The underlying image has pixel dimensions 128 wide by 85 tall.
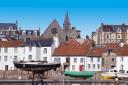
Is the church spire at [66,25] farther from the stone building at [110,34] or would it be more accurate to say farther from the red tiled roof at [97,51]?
the red tiled roof at [97,51]

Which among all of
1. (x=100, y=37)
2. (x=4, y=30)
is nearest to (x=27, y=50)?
(x=100, y=37)

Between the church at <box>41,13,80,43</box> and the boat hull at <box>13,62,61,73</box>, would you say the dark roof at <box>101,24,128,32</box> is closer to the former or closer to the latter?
→ the church at <box>41,13,80,43</box>

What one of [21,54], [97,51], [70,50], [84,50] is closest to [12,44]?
[21,54]

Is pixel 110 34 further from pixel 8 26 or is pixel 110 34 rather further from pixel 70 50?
pixel 70 50

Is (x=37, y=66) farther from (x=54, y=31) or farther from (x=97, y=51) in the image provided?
(x=54, y=31)

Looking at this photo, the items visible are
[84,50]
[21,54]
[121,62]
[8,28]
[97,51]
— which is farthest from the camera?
[8,28]

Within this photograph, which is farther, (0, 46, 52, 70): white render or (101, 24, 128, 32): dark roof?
(101, 24, 128, 32): dark roof

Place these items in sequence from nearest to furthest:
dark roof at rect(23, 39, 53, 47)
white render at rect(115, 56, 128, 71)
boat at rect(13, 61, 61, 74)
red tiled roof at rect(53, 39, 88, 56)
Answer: boat at rect(13, 61, 61, 74), white render at rect(115, 56, 128, 71), red tiled roof at rect(53, 39, 88, 56), dark roof at rect(23, 39, 53, 47)

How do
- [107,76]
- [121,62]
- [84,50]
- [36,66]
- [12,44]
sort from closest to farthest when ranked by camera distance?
[36,66]
[107,76]
[121,62]
[84,50]
[12,44]

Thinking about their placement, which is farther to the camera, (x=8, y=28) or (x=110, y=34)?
(x=8, y=28)

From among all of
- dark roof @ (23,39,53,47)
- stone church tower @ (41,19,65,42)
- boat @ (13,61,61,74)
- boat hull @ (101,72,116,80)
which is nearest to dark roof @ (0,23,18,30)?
stone church tower @ (41,19,65,42)

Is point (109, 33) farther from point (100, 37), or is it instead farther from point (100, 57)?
point (100, 57)

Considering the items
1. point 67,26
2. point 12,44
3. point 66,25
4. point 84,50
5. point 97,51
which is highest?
point 66,25

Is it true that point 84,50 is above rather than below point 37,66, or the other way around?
above
